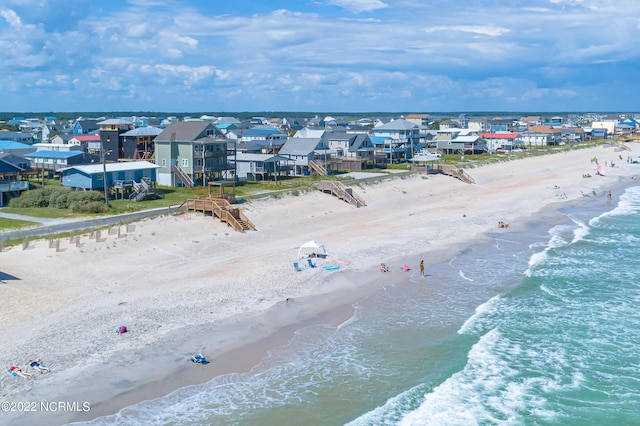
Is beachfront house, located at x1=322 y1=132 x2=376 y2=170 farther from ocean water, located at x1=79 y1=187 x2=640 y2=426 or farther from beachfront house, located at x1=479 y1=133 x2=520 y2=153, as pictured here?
beachfront house, located at x1=479 y1=133 x2=520 y2=153

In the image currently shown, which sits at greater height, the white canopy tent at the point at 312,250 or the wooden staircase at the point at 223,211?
the wooden staircase at the point at 223,211

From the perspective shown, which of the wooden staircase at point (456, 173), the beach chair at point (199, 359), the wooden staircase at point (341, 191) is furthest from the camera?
the wooden staircase at point (456, 173)

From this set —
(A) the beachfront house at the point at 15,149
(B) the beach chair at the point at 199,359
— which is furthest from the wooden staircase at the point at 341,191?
(A) the beachfront house at the point at 15,149

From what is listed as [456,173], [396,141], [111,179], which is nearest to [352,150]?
[396,141]

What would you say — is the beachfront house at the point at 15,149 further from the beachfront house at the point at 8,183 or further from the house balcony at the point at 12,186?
the beachfront house at the point at 8,183

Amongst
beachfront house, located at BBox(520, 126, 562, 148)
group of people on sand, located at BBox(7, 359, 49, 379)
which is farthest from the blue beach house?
beachfront house, located at BBox(520, 126, 562, 148)
